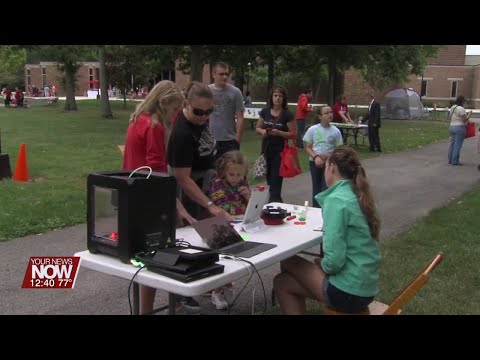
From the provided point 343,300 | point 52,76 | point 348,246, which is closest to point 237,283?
point 343,300

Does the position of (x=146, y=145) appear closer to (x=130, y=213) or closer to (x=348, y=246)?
(x=130, y=213)

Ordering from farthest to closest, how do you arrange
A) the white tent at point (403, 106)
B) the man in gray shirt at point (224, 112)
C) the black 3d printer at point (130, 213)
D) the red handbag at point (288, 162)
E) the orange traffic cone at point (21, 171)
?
the white tent at point (403, 106), the orange traffic cone at point (21, 171), the red handbag at point (288, 162), the man in gray shirt at point (224, 112), the black 3d printer at point (130, 213)

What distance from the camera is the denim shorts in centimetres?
305

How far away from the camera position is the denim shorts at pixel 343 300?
120 inches

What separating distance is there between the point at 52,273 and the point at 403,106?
103 feet

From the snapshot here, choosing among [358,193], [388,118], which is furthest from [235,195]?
[388,118]

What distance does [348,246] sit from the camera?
3027 millimetres

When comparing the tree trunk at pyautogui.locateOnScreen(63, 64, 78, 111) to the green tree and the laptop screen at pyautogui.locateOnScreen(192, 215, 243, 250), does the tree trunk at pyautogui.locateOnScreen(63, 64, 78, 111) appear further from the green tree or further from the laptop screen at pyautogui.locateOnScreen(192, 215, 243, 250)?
the laptop screen at pyautogui.locateOnScreen(192, 215, 243, 250)

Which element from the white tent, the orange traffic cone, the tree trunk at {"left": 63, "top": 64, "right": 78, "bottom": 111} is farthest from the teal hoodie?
the tree trunk at {"left": 63, "top": 64, "right": 78, "bottom": 111}

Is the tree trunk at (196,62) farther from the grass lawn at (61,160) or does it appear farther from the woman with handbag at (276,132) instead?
the woman with handbag at (276,132)

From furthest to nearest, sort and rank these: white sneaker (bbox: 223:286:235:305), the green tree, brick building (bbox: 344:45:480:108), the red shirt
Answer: brick building (bbox: 344:45:480:108), the green tree, white sneaker (bbox: 223:286:235:305), the red shirt

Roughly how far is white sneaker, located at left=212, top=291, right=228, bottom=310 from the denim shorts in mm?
1386

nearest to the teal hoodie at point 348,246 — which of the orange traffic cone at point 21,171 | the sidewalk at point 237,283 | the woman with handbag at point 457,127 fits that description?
the sidewalk at point 237,283

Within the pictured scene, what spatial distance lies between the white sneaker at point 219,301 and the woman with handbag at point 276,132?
2568mm
